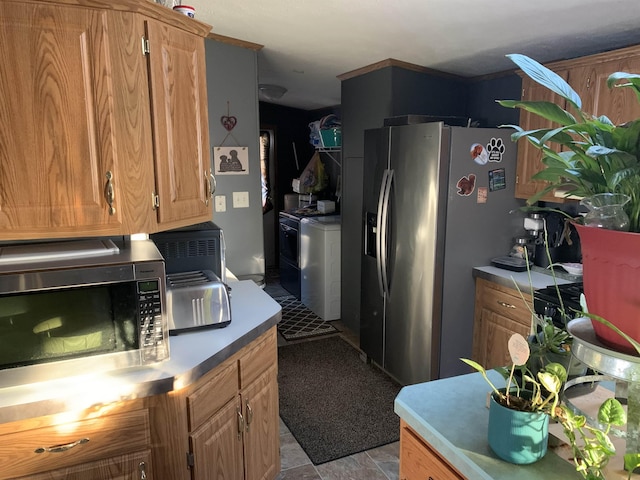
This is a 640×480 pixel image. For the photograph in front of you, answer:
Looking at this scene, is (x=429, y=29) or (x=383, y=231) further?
(x=383, y=231)

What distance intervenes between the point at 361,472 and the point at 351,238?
85.9 inches

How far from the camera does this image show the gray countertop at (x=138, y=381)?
1.33m

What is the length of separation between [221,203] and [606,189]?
9.17ft

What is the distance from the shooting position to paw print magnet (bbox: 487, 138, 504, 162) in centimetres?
288

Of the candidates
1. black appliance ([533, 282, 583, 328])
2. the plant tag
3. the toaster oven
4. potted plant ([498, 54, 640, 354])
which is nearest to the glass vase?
potted plant ([498, 54, 640, 354])

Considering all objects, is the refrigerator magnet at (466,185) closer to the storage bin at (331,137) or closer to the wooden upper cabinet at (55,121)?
the wooden upper cabinet at (55,121)

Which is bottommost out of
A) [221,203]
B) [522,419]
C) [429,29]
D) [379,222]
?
[522,419]

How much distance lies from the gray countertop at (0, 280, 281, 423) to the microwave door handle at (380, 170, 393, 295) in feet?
4.65

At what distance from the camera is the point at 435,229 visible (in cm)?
278

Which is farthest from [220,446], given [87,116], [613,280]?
[613,280]

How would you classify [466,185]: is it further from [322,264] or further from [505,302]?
[322,264]

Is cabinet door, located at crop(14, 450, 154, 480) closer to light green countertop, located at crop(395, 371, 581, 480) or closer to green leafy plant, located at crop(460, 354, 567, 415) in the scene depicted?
light green countertop, located at crop(395, 371, 581, 480)

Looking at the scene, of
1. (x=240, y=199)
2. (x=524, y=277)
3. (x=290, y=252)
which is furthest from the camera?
(x=290, y=252)

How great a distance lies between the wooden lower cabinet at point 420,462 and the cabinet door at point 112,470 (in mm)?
859
